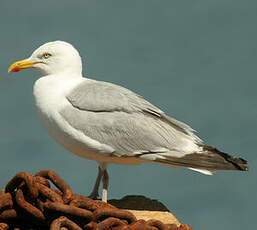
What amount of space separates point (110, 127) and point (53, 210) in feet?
17.7

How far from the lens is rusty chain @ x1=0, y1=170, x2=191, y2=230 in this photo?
307 cm

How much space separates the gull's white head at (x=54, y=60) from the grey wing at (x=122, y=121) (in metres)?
0.44

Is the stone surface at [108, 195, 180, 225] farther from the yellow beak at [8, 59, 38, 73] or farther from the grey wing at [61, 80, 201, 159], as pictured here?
the yellow beak at [8, 59, 38, 73]

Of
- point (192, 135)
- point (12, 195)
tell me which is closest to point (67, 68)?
point (192, 135)

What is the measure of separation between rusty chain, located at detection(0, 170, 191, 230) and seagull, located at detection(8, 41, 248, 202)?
484 centimetres

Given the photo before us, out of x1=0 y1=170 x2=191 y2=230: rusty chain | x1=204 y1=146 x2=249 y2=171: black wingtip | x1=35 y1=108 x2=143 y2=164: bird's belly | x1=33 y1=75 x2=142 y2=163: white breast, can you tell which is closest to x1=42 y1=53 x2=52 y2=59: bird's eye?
x1=33 y1=75 x2=142 y2=163: white breast

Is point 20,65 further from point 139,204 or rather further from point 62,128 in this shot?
point 139,204

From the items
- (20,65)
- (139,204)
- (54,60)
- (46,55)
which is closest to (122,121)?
(54,60)

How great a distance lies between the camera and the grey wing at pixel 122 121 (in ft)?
27.3

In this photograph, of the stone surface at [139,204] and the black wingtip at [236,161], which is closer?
the stone surface at [139,204]

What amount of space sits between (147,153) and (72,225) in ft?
17.9

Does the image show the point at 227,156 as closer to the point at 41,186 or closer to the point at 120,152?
the point at 120,152

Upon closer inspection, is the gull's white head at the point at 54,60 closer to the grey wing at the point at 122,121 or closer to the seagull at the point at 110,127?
the seagull at the point at 110,127

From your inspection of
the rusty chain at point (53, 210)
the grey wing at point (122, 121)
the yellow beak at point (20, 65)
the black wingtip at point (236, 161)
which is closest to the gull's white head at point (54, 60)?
the yellow beak at point (20, 65)
